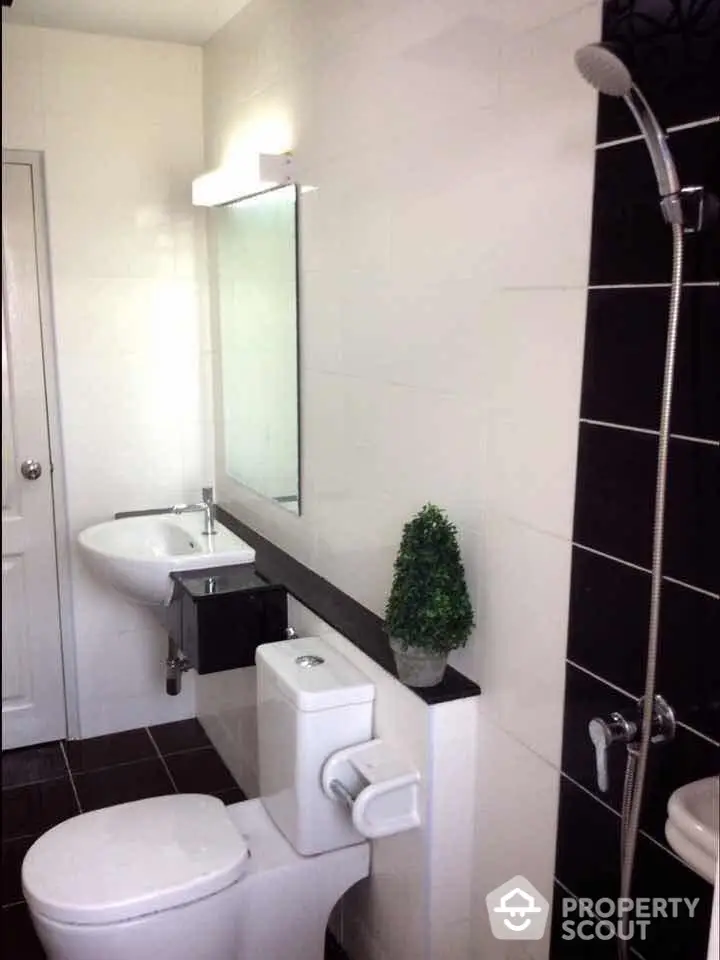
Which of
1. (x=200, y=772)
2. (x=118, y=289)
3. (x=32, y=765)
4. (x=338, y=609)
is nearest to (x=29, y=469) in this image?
(x=118, y=289)

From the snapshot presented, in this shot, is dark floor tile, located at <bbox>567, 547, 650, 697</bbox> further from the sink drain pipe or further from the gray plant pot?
the sink drain pipe

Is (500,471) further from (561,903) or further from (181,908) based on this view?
(181,908)

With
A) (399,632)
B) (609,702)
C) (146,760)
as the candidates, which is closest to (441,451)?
(399,632)

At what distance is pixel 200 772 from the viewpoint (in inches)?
117

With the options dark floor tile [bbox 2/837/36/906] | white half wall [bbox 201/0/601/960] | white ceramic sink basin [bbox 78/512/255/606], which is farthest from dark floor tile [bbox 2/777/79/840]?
white half wall [bbox 201/0/601/960]

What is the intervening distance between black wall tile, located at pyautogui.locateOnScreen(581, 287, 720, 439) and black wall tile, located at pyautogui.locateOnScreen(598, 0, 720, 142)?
237 millimetres

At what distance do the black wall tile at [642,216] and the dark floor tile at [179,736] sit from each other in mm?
2420

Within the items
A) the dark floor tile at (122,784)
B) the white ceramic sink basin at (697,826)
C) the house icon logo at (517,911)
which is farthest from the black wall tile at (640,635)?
the dark floor tile at (122,784)

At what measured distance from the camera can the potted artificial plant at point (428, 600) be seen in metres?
1.63

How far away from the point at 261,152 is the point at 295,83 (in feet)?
0.89

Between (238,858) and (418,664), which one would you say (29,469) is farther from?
(418,664)

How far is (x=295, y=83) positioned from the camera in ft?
7.61

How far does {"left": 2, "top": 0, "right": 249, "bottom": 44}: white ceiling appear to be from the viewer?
2.55 meters

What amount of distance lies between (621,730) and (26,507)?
2.33m
